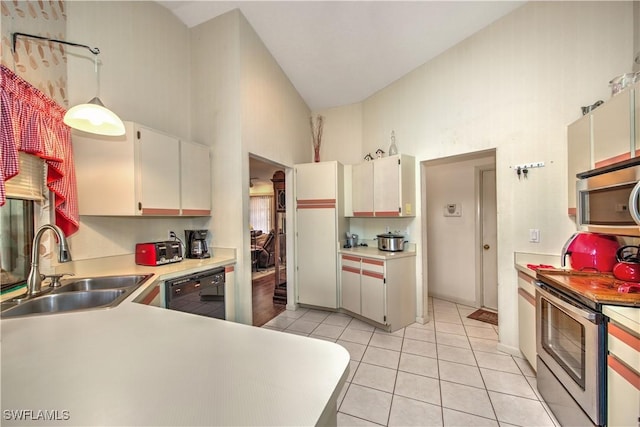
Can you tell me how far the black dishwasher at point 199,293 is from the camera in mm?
1982

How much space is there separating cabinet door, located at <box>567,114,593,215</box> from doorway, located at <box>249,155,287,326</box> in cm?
290

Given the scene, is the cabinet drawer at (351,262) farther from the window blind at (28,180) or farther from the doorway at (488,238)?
the window blind at (28,180)

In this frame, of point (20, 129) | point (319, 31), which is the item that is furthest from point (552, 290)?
point (20, 129)

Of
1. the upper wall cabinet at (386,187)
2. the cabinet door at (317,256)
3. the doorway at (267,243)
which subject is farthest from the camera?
the doorway at (267,243)

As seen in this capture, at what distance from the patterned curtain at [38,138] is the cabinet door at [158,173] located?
16.7 inches

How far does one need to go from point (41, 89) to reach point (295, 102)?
2.77 meters

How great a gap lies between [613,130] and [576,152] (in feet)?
1.37

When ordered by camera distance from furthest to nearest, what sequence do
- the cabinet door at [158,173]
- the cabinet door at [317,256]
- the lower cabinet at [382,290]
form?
1. the cabinet door at [317,256]
2. the lower cabinet at [382,290]
3. the cabinet door at [158,173]

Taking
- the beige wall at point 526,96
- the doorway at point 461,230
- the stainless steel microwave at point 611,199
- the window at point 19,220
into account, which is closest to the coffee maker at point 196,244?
the window at point 19,220

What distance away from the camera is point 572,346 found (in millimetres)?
1500

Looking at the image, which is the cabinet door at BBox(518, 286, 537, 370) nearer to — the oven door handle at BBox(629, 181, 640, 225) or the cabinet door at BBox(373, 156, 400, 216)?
the oven door handle at BBox(629, 181, 640, 225)

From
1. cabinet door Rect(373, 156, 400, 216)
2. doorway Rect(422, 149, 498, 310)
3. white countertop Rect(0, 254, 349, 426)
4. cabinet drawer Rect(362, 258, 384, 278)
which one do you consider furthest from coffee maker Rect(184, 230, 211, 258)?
doorway Rect(422, 149, 498, 310)

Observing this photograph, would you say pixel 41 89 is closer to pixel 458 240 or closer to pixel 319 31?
pixel 319 31

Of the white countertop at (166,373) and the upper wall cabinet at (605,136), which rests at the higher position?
the upper wall cabinet at (605,136)
